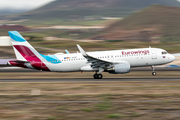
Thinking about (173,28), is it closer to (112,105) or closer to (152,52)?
(152,52)

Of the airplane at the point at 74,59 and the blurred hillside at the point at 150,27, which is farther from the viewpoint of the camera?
the blurred hillside at the point at 150,27

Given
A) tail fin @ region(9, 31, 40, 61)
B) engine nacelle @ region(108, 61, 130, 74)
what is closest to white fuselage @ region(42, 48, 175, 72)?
engine nacelle @ region(108, 61, 130, 74)

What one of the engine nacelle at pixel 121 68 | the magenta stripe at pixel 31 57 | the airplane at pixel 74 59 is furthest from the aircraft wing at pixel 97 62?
the magenta stripe at pixel 31 57

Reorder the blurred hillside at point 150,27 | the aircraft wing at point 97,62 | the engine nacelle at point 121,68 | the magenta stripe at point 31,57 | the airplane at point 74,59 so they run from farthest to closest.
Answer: the blurred hillside at point 150,27
the magenta stripe at point 31,57
the airplane at point 74,59
the engine nacelle at point 121,68
the aircraft wing at point 97,62

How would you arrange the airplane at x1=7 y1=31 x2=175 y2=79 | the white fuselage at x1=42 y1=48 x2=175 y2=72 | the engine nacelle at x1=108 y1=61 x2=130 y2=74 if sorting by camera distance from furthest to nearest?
the white fuselage at x1=42 y1=48 x2=175 y2=72, the airplane at x1=7 y1=31 x2=175 y2=79, the engine nacelle at x1=108 y1=61 x2=130 y2=74

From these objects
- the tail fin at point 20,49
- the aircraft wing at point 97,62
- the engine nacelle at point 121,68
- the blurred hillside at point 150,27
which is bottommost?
the engine nacelle at point 121,68

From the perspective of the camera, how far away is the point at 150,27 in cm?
14000

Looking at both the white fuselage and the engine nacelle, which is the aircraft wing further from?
the white fuselage

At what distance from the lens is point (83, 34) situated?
174 meters

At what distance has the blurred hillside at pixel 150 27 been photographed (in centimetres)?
12684

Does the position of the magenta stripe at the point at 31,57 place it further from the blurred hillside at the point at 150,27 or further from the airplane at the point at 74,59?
the blurred hillside at the point at 150,27

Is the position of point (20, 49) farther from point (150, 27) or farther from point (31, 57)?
point (150, 27)

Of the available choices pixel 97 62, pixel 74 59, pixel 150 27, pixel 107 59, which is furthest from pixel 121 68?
pixel 150 27

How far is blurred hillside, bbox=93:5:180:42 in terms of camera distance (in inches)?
4994
